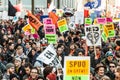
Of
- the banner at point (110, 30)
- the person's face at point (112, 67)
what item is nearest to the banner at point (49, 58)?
the person's face at point (112, 67)

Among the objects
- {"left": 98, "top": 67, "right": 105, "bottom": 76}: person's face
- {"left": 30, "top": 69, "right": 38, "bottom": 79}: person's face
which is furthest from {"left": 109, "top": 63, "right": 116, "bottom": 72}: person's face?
{"left": 30, "top": 69, "right": 38, "bottom": 79}: person's face

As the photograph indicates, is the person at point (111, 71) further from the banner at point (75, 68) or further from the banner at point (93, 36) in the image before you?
the banner at point (93, 36)

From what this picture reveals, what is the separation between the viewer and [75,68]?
8.62 metres

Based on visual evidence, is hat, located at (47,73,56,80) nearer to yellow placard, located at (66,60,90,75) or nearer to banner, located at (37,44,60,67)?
banner, located at (37,44,60,67)

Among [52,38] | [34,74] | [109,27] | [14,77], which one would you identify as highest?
[109,27]

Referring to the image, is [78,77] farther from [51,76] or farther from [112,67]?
[112,67]

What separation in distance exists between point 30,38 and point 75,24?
7.77 metres

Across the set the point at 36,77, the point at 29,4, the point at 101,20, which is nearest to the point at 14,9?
the point at 101,20

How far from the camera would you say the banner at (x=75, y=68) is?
8.61 m

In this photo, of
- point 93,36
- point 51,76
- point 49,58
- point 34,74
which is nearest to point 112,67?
point 49,58

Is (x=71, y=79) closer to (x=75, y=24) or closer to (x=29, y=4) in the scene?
(x=75, y=24)

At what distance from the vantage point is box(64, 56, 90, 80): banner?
28.2 feet

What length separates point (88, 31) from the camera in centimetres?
1455

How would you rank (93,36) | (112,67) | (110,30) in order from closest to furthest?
(112,67) < (93,36) < (110,30)
